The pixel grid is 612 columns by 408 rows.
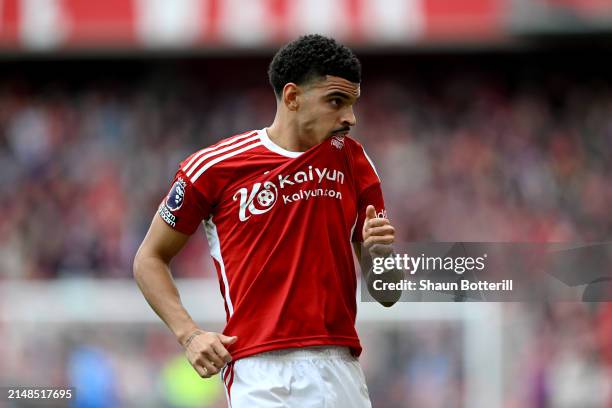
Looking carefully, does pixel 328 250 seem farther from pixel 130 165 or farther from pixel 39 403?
pixel 130 165

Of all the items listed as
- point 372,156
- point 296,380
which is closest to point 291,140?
point 296,380

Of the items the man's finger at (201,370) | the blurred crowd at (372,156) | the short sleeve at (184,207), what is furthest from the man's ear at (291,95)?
the blurred crowd at (372,156)

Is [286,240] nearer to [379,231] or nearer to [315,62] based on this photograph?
[379,231]

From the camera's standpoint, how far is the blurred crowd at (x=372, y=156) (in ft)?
40.4

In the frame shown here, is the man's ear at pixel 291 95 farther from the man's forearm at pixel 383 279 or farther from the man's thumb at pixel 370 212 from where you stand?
the man's forearm at pixel 383 279

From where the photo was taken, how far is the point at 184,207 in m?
4.04

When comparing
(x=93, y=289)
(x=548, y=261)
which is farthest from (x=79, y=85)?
(x=548, y=261)

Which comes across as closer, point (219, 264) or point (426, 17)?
point (219, 264)

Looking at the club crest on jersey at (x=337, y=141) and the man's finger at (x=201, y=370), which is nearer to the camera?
the man's finger at (x=201, y=370)

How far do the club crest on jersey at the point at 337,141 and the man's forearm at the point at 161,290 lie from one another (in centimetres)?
71

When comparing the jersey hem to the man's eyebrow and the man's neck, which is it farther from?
the man's eyebrow

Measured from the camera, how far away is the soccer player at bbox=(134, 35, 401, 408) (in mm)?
3900

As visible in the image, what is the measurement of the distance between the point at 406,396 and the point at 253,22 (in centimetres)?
785

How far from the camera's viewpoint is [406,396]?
8.41 m
